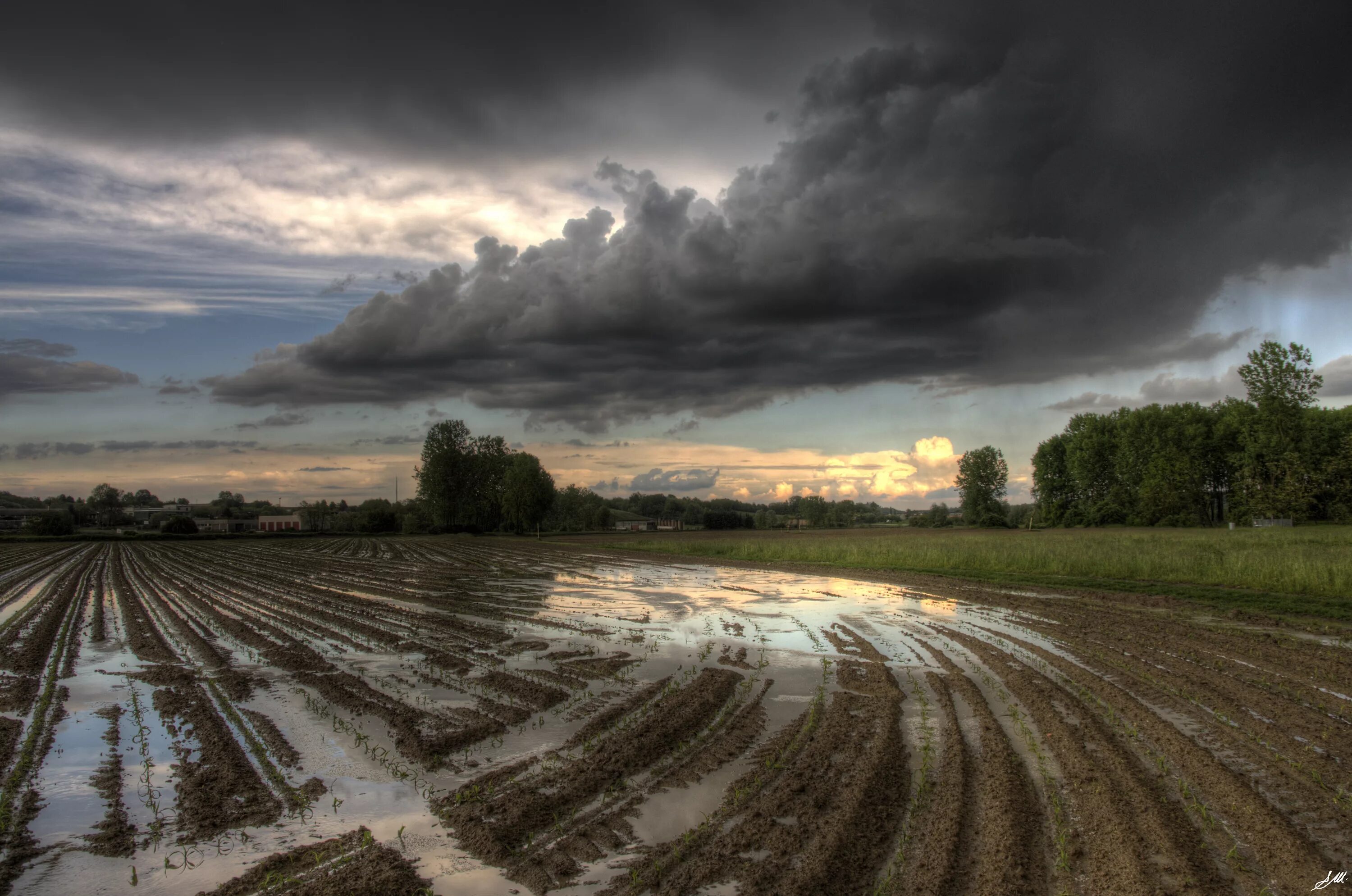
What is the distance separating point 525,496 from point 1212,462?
79845 mm

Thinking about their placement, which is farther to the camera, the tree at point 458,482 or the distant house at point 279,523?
the distant house at point 279,523

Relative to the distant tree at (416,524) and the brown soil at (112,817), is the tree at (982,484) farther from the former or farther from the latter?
the brown soil at (112,817)

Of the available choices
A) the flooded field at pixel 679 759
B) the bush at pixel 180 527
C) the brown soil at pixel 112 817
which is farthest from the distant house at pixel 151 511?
the brown soil at pixel 112 817

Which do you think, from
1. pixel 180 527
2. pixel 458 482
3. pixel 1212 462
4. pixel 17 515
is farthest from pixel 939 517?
pixel 17 515

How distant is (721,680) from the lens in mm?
11242

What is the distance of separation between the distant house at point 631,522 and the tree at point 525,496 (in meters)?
32.9

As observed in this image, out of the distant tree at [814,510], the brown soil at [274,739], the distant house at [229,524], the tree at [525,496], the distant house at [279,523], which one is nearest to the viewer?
the brown soil at [274,739]

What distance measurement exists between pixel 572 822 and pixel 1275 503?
250 ft

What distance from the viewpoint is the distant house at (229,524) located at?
425ft

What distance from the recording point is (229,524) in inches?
5246

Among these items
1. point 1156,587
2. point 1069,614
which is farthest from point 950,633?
point 1156,587

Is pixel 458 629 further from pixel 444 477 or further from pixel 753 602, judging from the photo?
pixel 444 477

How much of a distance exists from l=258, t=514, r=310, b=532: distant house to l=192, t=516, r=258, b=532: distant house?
144cm

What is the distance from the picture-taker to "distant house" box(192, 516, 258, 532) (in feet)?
425
